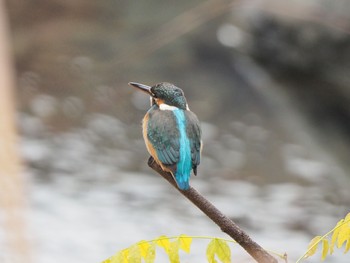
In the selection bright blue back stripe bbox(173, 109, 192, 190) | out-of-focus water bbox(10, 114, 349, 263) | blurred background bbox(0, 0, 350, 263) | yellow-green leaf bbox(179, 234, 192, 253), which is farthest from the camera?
blurred background bbox(0, 0, 350, 263)

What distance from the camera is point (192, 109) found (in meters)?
4.83

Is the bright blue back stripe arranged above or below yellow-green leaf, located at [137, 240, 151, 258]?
above

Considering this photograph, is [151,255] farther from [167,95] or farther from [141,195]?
[141,195]

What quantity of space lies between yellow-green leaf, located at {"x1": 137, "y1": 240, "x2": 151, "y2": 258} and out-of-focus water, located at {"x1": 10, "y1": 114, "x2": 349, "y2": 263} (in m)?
2.34

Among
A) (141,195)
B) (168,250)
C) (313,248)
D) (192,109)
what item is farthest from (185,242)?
(192,109)

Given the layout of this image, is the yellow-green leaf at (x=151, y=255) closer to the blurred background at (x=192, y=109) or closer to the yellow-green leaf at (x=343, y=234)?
the yellow-green leaf at (x=343, y=234)

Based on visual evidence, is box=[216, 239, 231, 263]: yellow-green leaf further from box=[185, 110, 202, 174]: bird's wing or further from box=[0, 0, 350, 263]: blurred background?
box=[0, 0, 350, 263]: blurred background

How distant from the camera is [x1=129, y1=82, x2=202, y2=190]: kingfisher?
110cm

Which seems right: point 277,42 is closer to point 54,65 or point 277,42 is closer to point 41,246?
point 54,65

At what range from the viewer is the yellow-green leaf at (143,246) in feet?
3.06

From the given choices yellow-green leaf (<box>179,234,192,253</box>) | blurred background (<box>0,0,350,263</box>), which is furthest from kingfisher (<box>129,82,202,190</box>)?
blurred background (<box>0,0,350,263</box>)

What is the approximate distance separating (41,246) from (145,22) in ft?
8.54

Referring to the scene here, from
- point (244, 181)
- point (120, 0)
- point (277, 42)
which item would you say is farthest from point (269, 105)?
point (120, 0)

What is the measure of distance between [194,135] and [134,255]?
0.24 m
